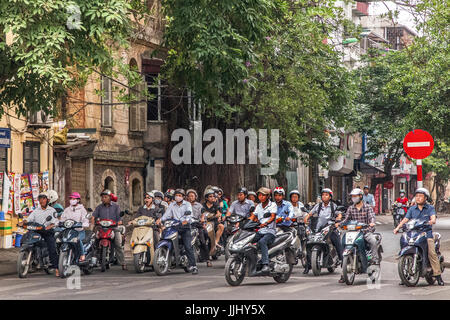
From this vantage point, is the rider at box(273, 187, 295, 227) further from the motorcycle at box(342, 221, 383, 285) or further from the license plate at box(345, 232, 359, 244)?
the license plate at box(345, 232, 359, 244)

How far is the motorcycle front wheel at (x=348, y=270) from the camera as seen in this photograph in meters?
15.2

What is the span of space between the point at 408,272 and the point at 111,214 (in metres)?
6.57

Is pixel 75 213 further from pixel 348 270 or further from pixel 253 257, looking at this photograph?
pixel 348 270

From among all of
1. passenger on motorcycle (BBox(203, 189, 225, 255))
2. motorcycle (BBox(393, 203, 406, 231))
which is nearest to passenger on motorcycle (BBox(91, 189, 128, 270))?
passenger on motorcycle (BBox(203, 189, 225, 255))

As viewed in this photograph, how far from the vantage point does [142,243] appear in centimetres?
1777

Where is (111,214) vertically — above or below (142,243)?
above

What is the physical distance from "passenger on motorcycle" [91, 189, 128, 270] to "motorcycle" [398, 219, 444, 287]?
6301mm

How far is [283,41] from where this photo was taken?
2866 centimetres

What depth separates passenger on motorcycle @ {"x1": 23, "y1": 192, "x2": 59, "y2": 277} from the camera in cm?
1769

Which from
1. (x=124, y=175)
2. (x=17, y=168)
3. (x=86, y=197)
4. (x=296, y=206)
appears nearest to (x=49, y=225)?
(x=296, y=206)

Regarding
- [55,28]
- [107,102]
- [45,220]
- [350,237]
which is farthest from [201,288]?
[107,102]

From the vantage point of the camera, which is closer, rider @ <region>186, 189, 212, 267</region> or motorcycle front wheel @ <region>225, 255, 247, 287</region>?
motorcycle front wheel @ <region>225, 255, 247, 287</region>

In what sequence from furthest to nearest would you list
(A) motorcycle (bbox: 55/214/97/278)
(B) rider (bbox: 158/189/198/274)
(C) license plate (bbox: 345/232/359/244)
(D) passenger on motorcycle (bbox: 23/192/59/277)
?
(B) rider (bbox: 158/189/198/274) → (D) passenger on motorcycle (bbox: 23/192/59/277) → (A) motorcycle (bbox: 55/214/97/278) → (C) license plate (bbox: 345/232/359/244)

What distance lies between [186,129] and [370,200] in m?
7.39
